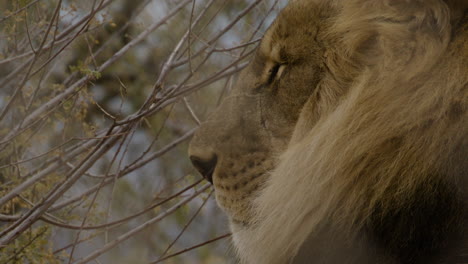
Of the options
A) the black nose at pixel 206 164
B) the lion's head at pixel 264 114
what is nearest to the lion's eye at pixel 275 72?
the lion's head at pixel 264 114

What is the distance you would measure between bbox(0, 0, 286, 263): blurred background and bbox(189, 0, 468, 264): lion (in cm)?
46

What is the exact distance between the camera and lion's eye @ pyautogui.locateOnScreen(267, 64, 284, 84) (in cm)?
229

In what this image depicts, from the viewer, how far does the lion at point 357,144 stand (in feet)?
5.78

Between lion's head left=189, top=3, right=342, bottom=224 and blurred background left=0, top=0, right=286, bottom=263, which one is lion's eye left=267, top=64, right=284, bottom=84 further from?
blurred background left=0, top=0, right=286, bottom=263

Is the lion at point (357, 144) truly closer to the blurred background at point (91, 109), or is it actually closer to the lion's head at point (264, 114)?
the lion's head at point (264, 114)

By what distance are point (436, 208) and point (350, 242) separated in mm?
262

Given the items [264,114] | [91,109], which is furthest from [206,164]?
[91,109]

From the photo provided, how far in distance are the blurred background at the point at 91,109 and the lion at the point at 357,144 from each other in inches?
18.2

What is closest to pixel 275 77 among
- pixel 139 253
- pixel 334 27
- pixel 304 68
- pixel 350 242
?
pixel 304 68

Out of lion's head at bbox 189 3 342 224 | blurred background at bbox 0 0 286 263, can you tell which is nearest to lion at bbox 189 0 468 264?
lion's head at bbox 189 3 342 224

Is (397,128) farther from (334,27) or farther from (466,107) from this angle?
(334,27)

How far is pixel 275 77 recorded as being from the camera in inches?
91.3

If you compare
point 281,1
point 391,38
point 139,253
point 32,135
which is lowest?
point 139,253

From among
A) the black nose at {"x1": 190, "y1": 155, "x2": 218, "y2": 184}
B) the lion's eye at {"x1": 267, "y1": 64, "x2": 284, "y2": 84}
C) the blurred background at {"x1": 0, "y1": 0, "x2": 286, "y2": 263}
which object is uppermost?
the blurred background at {"x1": 0, "y1": 0, "x2": 286, "y2": 263}
